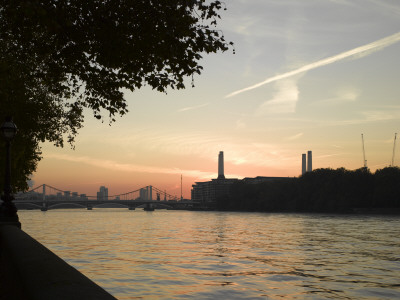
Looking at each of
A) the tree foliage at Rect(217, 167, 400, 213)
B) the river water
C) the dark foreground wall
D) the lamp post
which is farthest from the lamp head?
the tree foliage at Rect(217, 167, 400, 213)

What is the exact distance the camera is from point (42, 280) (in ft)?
19.4

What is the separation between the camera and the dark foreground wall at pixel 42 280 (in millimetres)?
5109

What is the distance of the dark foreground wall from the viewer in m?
5.11

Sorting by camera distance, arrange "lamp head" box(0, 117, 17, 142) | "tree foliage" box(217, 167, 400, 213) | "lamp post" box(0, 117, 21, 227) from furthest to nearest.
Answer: "tree foliage" box(217, 167, 400, 213), "lamp head" box(0, 117, 17, 142), "lamp post" box(0, 117, 21, 227)

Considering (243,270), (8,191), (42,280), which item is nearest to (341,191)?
(243,270)

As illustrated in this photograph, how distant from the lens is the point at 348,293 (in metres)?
20.7

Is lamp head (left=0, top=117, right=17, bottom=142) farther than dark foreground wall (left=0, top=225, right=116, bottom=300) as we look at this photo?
Yes

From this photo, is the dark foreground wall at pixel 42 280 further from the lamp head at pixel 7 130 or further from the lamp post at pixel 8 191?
the lamp head at pixel 7 130

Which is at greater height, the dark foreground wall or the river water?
the dark foreground wall

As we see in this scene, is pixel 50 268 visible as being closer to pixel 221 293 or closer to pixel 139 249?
pixel 221 293

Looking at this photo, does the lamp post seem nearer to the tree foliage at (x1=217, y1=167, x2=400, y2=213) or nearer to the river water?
the river water

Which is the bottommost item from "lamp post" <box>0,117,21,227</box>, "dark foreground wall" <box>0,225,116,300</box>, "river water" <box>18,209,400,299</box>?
"river water" <box>18,209,400,299</box>

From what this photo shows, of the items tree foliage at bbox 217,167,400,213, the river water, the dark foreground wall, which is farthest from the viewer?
tree foliage at bbox 217,167,400,213

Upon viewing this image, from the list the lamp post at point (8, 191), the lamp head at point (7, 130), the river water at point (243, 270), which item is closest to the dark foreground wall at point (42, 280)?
the lamp post at point (8, 191)
